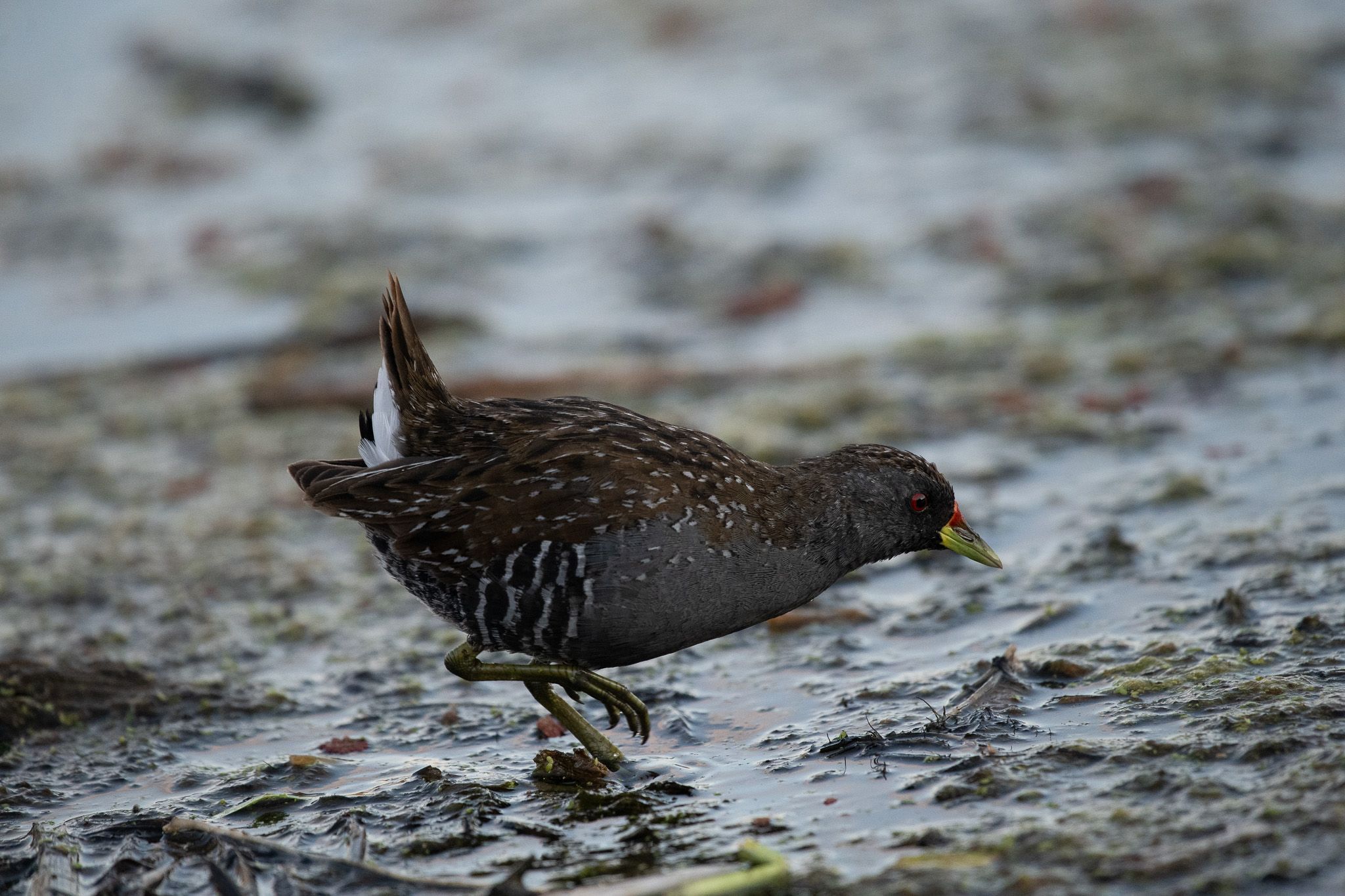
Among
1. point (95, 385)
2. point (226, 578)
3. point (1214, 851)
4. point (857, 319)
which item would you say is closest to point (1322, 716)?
point (1214, 851)

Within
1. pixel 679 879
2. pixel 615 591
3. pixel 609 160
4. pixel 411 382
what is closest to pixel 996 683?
pixel 615 591

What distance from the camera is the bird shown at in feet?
13.2

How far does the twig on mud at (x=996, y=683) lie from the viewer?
13.8ft

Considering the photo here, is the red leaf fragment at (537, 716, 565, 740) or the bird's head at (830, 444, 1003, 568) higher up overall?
the bird's head at (830, 444, 1003, 568)

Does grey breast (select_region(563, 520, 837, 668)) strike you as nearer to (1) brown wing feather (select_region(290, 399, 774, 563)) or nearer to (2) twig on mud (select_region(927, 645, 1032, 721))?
(1) brown wing feather (select_region(290, 399, 774, 563))

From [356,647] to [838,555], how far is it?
1.83 metres

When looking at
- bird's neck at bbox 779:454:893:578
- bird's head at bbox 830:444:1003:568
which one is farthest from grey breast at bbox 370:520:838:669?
bird's head at bbox 830:444:1003:568

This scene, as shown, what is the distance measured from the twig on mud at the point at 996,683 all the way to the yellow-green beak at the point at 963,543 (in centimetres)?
27

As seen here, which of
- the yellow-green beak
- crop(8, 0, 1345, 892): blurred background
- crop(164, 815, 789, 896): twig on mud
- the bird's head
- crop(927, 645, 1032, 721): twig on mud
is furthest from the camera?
the yellow-green beak

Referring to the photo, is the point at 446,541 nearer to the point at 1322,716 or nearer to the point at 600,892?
the point at 600,892

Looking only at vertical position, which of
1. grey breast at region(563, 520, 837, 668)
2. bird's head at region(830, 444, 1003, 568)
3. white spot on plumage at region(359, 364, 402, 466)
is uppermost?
white spot on plumage at region(359, 364, 402, 466)

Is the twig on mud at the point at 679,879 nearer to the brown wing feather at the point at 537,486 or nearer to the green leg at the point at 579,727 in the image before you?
the green leg at the point at 579,727

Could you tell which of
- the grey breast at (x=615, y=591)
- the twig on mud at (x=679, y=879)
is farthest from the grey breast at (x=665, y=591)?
the twig on mud at (x=679, y=879)

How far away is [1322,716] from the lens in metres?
3.75
